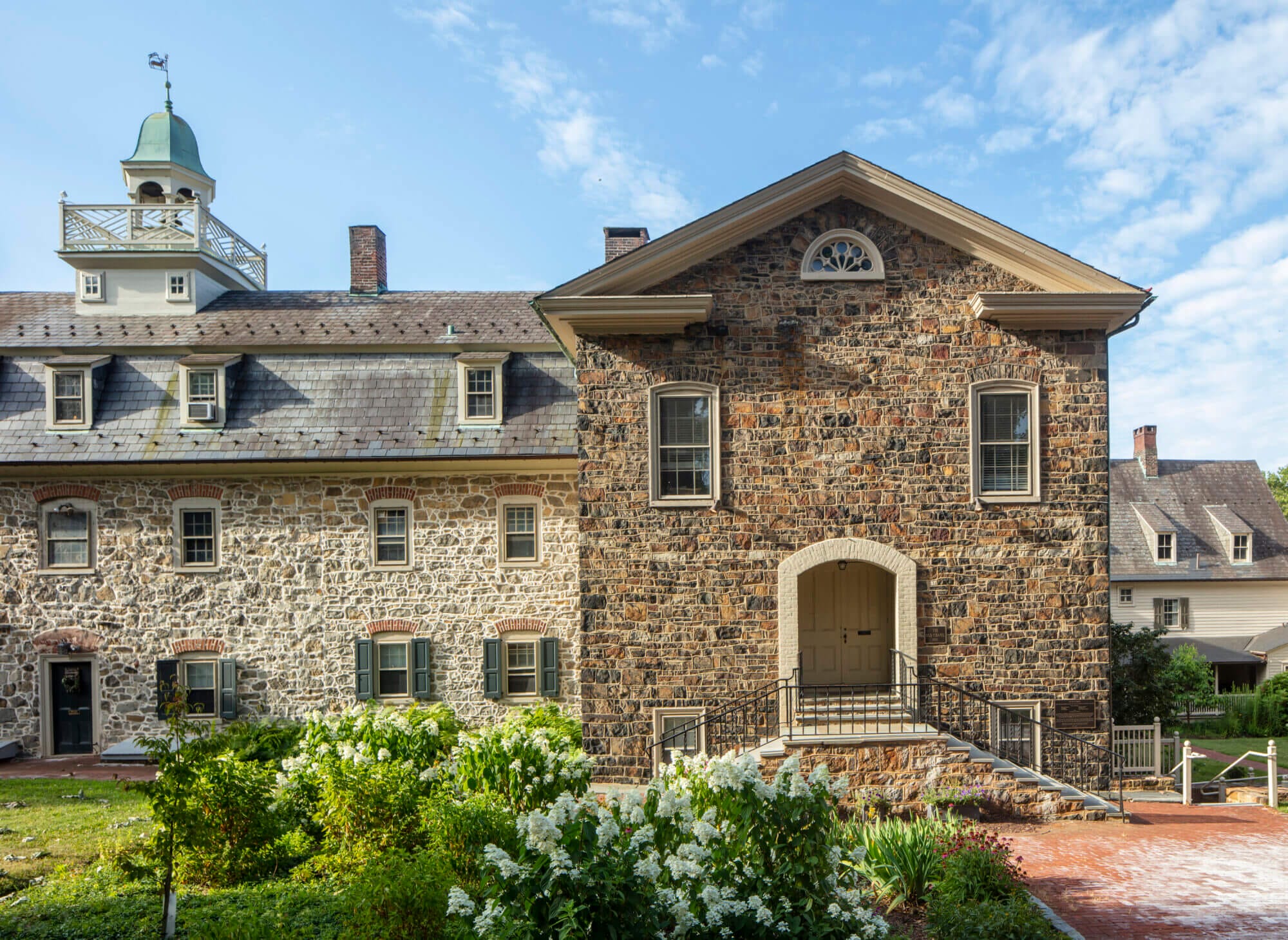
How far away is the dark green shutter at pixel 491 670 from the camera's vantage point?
15.5 m

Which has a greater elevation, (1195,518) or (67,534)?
(67,534)

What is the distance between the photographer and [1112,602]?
2919 cm

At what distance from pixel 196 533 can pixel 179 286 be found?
630cm

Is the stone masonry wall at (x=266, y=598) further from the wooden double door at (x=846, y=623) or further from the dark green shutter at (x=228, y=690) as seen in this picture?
the wooden double door at (x=846, y=623)

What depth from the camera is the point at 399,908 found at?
5859 mm

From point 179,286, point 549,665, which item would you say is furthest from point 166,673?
point 179,286

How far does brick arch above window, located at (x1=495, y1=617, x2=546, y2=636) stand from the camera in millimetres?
15734

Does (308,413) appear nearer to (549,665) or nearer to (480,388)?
(480,388)

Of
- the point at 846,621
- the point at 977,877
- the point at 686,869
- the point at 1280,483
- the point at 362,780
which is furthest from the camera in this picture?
the point at 1280,483

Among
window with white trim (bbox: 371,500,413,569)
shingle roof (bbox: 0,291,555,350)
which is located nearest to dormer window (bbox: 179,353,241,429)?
shingle roof (bbox: 0,291,555,350)

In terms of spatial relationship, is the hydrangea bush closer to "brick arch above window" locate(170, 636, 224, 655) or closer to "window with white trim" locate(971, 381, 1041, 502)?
"window with white trim" locate(971, 381, 1041, 502)

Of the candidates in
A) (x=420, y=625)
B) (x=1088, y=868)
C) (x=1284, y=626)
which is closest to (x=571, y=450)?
(x=420, y=625)

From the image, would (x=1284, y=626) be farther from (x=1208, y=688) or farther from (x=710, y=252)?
(x=710, y=252)

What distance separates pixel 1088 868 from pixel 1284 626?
2517 centimetres
